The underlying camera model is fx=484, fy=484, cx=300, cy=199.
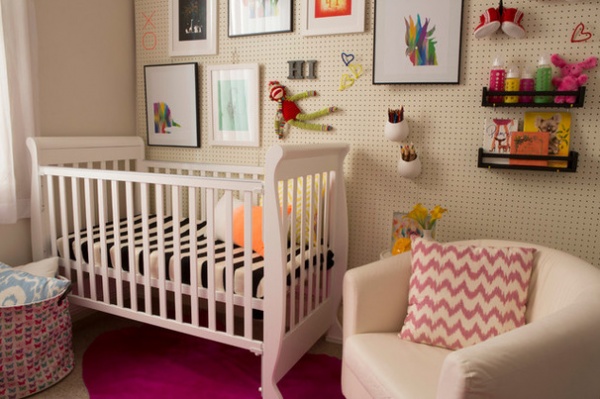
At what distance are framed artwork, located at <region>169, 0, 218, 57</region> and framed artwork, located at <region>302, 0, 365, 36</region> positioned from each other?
1.86 ft

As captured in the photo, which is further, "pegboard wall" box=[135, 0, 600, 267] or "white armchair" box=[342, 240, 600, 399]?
"pegboard wall" box=[135, 0, 600, 267]

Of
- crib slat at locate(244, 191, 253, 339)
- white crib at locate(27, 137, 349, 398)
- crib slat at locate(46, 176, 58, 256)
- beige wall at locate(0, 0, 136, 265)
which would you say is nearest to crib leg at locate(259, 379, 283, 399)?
white crib at locate(27, 137, 349, 398)

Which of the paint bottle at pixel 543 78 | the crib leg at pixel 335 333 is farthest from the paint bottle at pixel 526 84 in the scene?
the crib leg at pixel 335 333

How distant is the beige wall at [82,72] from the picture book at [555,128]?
224 cm

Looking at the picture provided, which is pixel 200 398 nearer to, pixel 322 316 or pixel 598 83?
pixel 322 316

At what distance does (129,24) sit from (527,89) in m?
2.25

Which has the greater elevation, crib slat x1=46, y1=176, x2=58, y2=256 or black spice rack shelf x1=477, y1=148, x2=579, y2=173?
black spice rack shelf x1=477, y1=148, x2=579, y2=173

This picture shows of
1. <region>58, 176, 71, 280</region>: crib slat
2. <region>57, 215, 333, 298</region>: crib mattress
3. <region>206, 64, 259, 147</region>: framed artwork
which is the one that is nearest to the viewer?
<region>57, 215, 333, 298</region>: crib mattress

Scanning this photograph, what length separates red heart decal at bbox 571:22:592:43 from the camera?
193cm

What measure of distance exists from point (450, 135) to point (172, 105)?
160 cm

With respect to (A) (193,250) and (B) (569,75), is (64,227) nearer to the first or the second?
(A) (193,250)

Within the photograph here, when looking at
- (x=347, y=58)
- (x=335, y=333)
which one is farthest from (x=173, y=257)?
(x=347, y=58)

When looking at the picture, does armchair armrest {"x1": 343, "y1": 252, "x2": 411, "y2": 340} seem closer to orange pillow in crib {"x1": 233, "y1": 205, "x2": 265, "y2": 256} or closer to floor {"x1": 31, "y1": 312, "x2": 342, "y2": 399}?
orange pillow in crib {"x1": 233, "y1": 205, "x2": 265, "y2": 256}

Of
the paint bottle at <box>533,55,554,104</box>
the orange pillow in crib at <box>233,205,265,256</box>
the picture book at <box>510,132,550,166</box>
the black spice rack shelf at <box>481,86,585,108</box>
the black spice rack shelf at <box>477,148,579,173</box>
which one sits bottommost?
the orange pillow in crib at <box>233,205,265,256</box>
